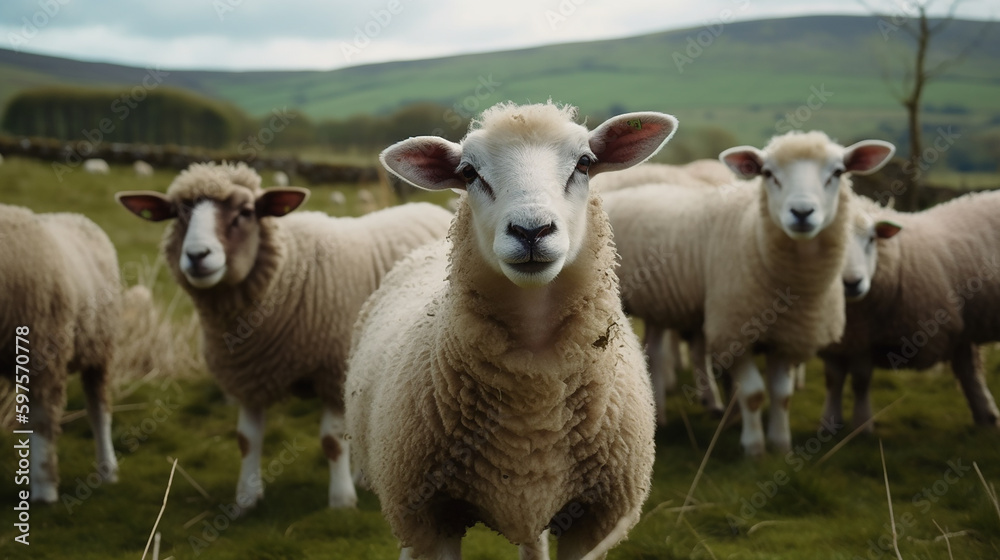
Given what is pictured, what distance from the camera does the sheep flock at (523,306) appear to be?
223 centimetres

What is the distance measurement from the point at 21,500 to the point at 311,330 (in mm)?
2069

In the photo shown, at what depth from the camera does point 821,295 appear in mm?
4855

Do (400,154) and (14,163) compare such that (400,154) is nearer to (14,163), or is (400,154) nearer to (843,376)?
(843,376)

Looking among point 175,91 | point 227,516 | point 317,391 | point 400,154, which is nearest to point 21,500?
point 227,516

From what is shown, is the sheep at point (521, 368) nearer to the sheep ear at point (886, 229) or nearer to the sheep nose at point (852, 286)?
the sheep nose at point (852, 286)

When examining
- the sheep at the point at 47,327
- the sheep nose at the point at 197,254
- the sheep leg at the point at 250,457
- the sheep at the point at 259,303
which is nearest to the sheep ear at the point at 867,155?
the sheep at the point at 259,303

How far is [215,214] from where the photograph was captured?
438cm

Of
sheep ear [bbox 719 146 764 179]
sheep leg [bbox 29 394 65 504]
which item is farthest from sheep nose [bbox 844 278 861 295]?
sheep leg [bbox 29 394 65 504]

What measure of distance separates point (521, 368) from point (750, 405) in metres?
3.44

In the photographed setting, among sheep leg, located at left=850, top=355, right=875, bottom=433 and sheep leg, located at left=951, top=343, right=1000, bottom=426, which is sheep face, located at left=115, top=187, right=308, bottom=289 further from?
sheep leg, located at left=951, top=343, right=1000, bottom=426

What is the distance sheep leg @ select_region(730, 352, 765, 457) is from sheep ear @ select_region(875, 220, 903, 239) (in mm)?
1376

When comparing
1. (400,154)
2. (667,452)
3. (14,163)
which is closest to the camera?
(400,154)

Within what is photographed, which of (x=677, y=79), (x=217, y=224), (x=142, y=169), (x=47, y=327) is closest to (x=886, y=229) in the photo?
(x=217, y=224)

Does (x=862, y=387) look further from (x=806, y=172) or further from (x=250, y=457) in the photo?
(x=250, y=457)
